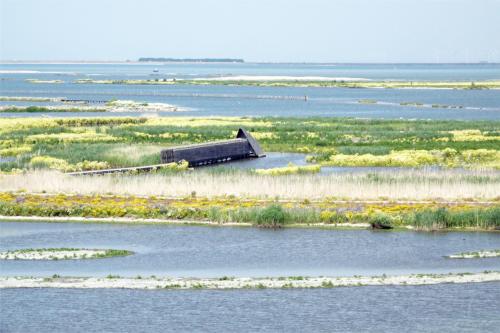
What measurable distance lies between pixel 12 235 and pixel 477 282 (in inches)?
697

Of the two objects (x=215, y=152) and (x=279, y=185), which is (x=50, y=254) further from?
(x=215, y=152)

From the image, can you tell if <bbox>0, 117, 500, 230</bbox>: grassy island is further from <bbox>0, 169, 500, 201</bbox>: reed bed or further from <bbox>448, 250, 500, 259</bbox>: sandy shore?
<bbox>448, 250, 500, 259</bbox>: sandy shore

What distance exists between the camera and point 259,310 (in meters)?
24.4

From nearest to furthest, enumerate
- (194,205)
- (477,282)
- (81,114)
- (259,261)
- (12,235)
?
1. (477,282)
2. (259,261)
3. (12,235)
4. (194,205)
5. (81,114)

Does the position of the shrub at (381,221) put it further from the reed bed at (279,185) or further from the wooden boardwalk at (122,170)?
the wooden boardwalk at (122,170)

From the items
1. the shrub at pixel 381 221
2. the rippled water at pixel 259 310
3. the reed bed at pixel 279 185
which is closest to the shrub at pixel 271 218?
the shrub at pixel 381 221

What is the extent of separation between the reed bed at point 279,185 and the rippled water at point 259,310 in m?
14.0

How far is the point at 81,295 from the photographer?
25797 millimetres

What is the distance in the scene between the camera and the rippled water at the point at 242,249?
95.2 ft

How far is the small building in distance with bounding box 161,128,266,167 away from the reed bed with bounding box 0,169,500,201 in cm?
859

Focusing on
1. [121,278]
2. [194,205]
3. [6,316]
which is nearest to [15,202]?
[194,205]

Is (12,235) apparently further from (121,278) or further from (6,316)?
(6,316)

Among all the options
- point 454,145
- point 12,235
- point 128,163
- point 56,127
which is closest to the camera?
point 12,235

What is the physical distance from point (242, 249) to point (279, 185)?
415 inches
